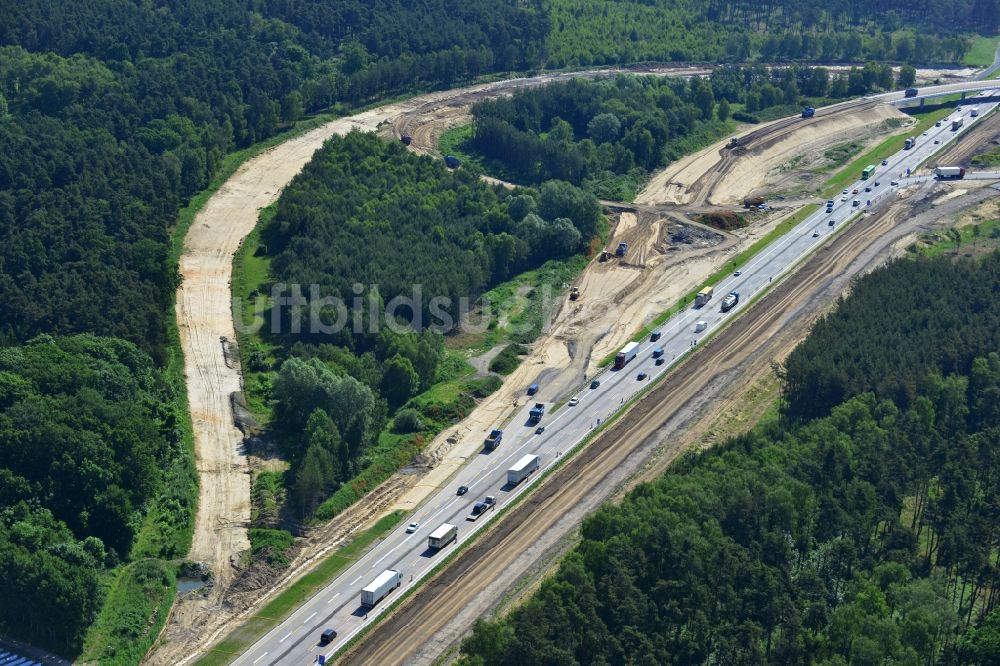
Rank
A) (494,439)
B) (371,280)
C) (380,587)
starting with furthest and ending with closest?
(371,280)
(494,439)
(380,587)

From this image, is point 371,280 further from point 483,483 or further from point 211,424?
point 483,483

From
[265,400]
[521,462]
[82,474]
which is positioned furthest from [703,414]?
[82,474]

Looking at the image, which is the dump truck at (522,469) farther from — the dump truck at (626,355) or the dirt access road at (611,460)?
the dump truck at (626,355)

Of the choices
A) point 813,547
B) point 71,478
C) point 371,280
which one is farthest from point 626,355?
point 71,478

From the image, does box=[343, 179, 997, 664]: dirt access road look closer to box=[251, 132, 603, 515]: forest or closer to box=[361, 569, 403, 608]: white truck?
box=[361, 569, 403, 608]: white truck

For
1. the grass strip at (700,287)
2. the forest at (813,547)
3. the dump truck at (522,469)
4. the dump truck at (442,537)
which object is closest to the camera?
the forest at (813,547)

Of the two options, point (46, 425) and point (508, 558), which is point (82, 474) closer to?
point (46, 425)

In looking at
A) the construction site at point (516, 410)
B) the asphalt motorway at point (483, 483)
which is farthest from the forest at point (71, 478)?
the asphalt motorway at point (483, 483)
